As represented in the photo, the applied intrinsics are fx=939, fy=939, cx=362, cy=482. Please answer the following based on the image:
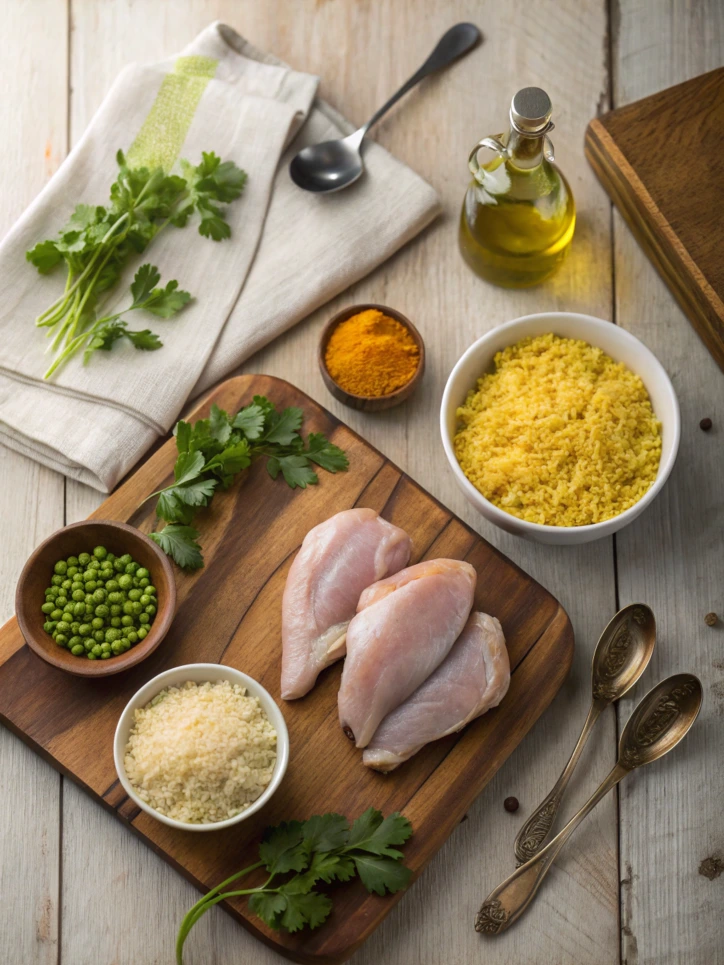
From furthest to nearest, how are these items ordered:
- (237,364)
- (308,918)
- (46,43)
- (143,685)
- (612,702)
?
(46,43) < (237,364) < (612,702) < (143,685) < (308,918)

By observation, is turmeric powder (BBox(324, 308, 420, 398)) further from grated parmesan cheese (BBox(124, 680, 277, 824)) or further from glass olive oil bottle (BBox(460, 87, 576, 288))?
grated parmesan cheese (BBox(124, 680, 277, 824))

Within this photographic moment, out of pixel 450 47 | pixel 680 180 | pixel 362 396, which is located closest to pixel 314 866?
pixel 362 396

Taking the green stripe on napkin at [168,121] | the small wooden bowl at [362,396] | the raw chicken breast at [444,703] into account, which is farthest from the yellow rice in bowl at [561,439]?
the green stripe on napkin at [168,121]

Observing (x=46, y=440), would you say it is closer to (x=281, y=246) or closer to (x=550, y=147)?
(x=281, y=246)

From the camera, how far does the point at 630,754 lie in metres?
2.58

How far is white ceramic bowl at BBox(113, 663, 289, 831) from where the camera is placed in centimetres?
223

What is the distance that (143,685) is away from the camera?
2.46 meters

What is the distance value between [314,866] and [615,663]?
3.30ft

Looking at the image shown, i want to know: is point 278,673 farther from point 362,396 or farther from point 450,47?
point 450,47

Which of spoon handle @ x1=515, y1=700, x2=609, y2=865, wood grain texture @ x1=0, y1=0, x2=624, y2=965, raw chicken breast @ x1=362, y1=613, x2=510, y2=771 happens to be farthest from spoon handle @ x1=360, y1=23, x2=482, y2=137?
spoon handle @ x1=515, y1=700, x2=609, y2=865

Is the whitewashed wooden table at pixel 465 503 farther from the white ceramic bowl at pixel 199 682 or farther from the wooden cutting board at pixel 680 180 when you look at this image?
the white ceramic bowl at pixel 199 682

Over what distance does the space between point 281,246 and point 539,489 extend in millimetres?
1133

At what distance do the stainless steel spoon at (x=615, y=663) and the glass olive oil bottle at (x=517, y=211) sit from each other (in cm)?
108

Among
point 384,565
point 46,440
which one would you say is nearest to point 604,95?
point 384,565
